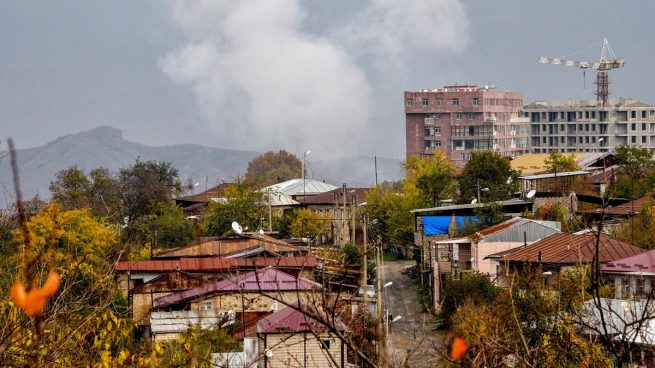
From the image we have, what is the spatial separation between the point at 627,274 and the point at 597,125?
87684mm

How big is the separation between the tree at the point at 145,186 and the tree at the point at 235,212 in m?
2.74

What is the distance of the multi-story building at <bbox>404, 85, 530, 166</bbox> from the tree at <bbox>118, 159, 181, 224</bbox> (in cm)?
5165

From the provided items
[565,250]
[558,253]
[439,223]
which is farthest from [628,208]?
[565,250]

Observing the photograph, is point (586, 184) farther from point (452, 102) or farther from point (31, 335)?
point (452, 102)

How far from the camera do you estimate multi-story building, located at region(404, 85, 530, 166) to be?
106 m

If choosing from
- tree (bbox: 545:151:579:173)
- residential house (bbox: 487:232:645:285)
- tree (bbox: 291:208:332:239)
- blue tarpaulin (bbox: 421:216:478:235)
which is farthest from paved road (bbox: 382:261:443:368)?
tree (bbox: 545:151:579:173)

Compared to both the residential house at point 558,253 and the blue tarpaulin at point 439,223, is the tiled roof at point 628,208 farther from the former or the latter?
the residential house at point 558,253

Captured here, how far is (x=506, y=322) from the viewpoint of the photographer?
54.8 feet

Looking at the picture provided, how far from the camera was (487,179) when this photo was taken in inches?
1473

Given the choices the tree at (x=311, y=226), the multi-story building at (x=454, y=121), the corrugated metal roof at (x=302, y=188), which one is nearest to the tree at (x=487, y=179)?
the tree at (x=311, y=226)

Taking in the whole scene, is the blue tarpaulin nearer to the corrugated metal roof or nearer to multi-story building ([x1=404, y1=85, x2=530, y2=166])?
the corrugated metal roof

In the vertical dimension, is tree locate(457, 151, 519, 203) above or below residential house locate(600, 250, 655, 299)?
above

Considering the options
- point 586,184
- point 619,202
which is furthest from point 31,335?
point 586,184

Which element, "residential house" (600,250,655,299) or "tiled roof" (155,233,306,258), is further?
"tiled roof" (155,233,306,258)
